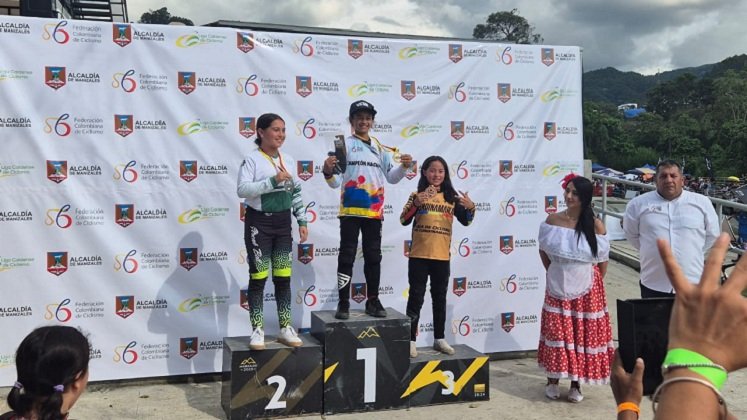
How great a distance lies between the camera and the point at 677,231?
4305mm

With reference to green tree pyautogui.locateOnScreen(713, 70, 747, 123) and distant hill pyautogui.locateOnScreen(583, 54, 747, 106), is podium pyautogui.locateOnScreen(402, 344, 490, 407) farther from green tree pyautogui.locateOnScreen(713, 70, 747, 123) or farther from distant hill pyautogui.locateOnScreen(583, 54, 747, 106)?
distant hill pyautogui.locateOnScreen(583, 54, 747, 106)

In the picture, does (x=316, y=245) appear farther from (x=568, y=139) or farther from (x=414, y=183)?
(x=568, y=139)

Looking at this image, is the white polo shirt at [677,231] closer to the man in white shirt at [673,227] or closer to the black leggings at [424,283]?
the man in white shirt at [673,227]

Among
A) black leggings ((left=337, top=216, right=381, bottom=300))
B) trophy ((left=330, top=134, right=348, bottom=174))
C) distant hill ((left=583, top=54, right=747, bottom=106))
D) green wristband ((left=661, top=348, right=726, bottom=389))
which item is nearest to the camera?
green wristband ((left=661, top=348, right=726, bottom=389))

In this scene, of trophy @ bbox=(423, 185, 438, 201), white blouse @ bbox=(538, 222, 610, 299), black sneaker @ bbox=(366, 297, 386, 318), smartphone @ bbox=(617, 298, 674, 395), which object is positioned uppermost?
trophy @ bbox=(423, 185, 438, 201)

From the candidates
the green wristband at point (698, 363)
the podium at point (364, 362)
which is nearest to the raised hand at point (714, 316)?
the green wristband at point (698, 363)

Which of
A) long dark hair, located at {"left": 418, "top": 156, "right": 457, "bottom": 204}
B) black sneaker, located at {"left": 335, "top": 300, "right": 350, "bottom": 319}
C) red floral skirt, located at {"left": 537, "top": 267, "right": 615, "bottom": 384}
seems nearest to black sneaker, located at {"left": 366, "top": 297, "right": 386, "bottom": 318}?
black sneaker, located at {"left": 335, "top": 300, "right": 350, "bottom": 319}

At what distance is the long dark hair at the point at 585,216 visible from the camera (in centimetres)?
438

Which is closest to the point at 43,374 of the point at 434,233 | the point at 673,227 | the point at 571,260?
the point at 434,233

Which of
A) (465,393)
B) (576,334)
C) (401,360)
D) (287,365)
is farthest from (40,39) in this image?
(576,334)

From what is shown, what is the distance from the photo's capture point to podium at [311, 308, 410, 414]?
422 cm

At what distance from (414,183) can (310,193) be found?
35.7 inches

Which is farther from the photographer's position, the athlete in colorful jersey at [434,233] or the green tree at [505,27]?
the green tree at [505,27]

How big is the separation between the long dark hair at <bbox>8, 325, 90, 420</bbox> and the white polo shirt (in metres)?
3.78
